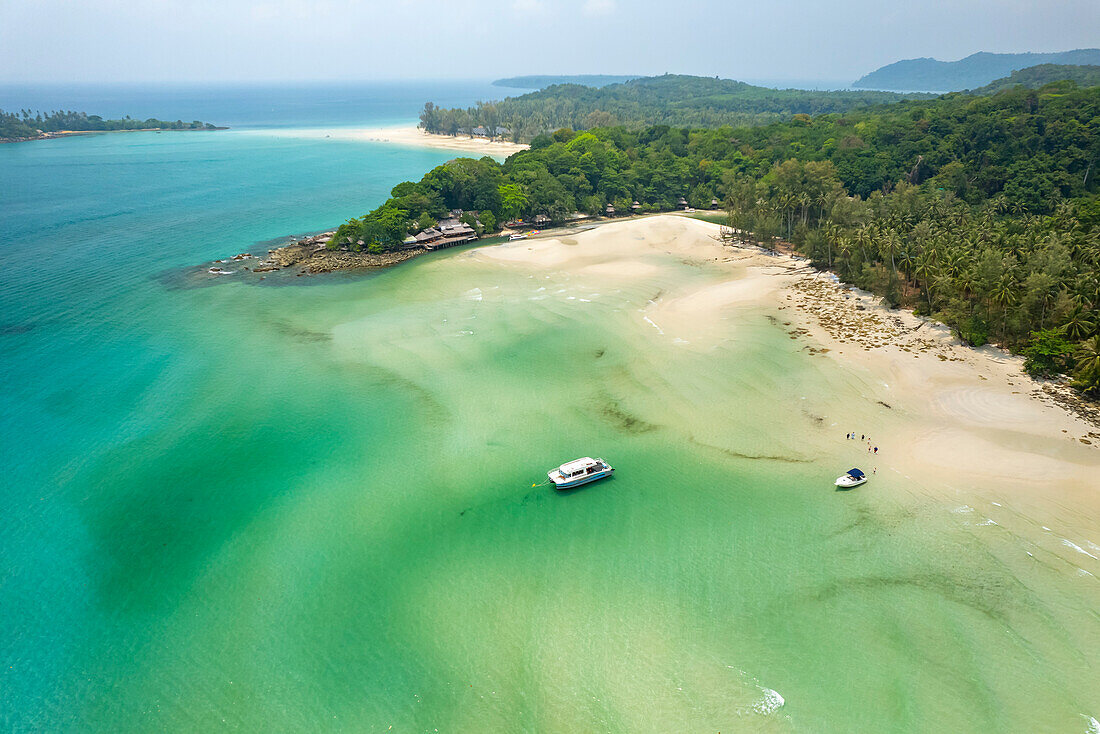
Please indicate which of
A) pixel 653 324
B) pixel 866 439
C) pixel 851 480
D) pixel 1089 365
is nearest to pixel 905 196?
pixel 1089 365

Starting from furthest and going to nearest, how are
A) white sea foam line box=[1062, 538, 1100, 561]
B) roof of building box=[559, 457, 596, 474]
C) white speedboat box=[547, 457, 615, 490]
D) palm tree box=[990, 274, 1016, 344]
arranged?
palm tree box=[990, 274, 1016, 344] < roof of building box=[559, 457, 596, 474] < white speedboat box=[547, 457, 615, 490] < white sea foam line box=[1062, 538, 1100, 561]

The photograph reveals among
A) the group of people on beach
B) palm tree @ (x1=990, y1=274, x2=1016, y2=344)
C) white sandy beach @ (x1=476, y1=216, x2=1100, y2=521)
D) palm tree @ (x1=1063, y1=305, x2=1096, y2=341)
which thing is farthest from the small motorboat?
palm tree @ (x1=990, y1=274, x2=1016, y2=344)

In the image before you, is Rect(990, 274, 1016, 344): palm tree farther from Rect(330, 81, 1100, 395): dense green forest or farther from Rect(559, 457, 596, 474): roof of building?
Rect(559, 457, 596, 474): roof of building

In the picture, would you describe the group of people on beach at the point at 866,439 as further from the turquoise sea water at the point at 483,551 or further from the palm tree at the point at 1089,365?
the palm tree at the point at 1089,365

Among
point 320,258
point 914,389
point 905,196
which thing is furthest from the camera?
point 320,258

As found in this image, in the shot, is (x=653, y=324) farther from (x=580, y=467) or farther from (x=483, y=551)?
(x=483, y=551)

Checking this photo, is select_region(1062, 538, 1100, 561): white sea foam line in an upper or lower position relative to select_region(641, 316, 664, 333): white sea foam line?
lower

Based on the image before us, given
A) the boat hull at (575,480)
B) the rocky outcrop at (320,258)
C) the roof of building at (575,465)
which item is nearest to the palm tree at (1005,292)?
the boat hull at (575,480)
